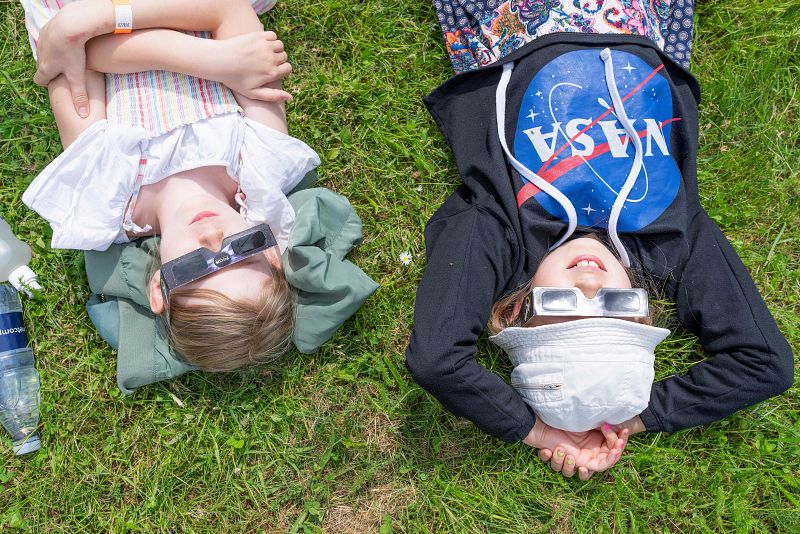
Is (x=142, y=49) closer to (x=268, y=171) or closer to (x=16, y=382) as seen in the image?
(x=268, y=171)

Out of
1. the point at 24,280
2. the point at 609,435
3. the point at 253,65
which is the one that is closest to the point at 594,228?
the point at 609,435

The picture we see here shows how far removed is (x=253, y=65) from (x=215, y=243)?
0.99 meters

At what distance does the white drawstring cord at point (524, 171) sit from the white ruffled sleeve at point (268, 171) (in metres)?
1.06

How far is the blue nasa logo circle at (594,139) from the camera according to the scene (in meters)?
3.19

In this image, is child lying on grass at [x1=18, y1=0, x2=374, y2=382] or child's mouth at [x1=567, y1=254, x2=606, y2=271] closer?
child lying on grass at [x1=18, y1=0, x2=374, y2=382]

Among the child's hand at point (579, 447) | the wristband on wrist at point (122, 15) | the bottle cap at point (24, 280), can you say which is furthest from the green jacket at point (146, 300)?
the child's hand at point (579, 447)

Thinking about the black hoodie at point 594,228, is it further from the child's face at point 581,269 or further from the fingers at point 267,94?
the fingers at point 267,94

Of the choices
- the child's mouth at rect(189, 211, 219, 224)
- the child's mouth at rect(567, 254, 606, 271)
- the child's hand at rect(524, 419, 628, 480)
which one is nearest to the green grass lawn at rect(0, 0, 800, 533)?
the child's hand at rect(524, 419, 628, 480)

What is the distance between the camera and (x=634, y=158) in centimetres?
320

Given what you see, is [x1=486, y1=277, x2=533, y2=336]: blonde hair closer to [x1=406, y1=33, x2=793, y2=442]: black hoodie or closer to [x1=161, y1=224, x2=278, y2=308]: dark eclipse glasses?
[x1=406, y1=33, x2=793, y2=442]: black hoodie

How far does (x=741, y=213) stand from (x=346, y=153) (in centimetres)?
242

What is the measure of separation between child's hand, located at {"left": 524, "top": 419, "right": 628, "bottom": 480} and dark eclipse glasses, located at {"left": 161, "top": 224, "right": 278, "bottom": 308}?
1.76m

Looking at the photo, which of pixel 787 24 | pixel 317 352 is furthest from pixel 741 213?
pixel 317 352

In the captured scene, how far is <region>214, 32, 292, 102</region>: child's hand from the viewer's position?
10.3 ft
